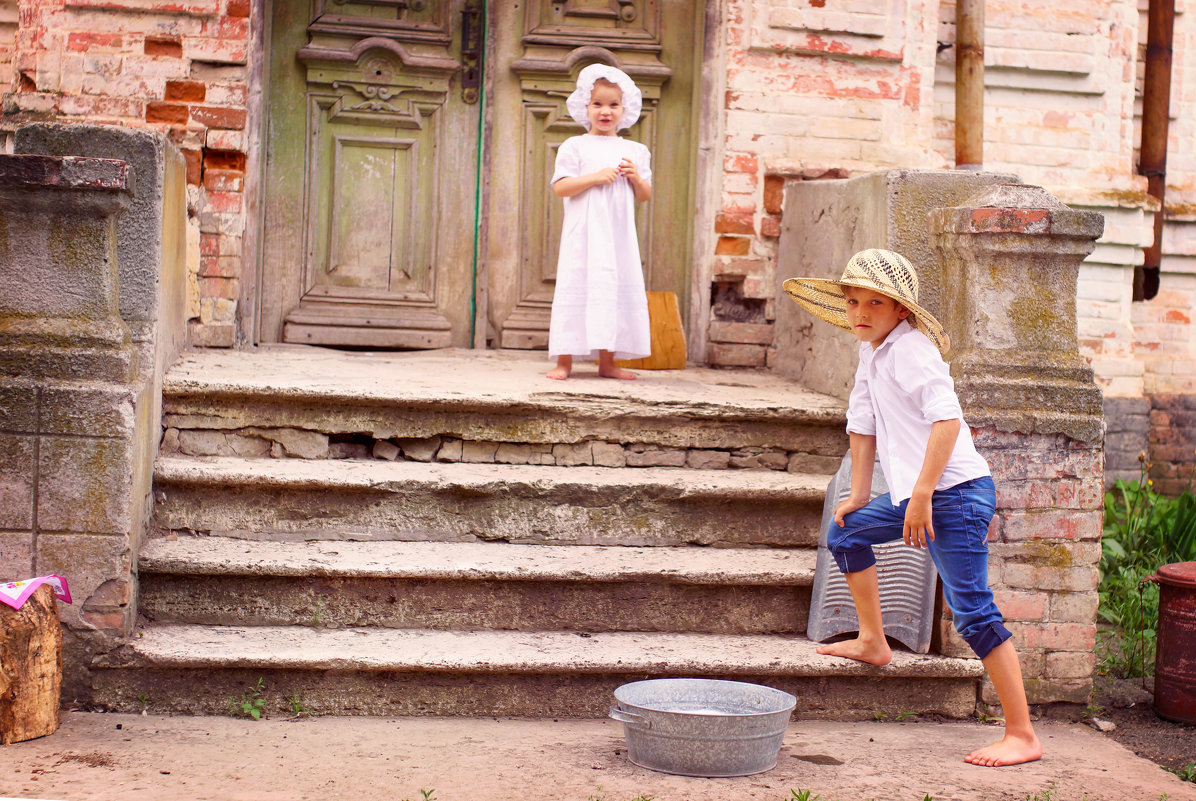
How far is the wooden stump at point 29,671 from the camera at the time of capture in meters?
2.93

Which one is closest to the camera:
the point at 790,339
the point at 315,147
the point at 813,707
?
the point at 813,707

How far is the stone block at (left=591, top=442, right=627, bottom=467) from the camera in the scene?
4.18 metres

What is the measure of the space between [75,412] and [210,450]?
30.9 inches

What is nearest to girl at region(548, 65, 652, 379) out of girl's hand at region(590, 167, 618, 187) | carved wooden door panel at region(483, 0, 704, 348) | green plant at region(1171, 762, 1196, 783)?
girl's hand at region(590, 167, 618, 187)

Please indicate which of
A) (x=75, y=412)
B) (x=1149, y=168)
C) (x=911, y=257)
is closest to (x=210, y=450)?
(x=75, y=412)

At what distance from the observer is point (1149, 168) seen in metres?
6.87

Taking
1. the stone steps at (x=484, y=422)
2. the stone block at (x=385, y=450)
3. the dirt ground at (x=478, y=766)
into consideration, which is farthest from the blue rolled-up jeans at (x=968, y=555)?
the stone block at (x=385, y=450)

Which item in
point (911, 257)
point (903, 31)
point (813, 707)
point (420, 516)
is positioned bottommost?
point (813, 707)

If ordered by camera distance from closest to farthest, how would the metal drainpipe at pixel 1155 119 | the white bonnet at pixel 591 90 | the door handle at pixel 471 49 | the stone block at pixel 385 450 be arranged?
the stone block at pixel 385 450
the white bonnet at pixel 591 90
the door handle at pixel 471 49
the metal drainpipe at pixel 1155 119

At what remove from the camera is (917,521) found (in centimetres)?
303

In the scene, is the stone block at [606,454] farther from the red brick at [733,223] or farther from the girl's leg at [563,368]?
the red brick at [733,223]

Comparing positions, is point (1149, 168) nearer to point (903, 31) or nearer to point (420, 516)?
point (903, 31)

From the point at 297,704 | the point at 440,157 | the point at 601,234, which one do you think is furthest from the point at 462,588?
the point at 440,157

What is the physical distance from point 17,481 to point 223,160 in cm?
255
